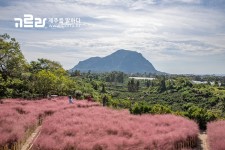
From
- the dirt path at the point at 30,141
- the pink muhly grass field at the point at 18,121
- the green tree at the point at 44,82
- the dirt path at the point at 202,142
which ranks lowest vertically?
the dirt path at the point at 202,142

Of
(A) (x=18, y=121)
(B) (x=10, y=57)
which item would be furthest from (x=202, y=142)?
(B) (x=10, y=57)

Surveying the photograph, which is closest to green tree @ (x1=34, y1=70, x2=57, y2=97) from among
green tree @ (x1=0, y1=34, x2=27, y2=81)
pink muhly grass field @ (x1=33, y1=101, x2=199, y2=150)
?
green tree @ (x1=0, y1=34, x2=27, y2=81)

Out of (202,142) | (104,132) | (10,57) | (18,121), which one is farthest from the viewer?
(10,57)

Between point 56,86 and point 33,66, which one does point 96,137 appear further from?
point 33,66

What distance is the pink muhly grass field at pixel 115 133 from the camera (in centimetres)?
1327

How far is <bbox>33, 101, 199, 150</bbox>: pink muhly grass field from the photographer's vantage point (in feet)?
43.5

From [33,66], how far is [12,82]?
16.5m

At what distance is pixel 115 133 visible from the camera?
1623cm

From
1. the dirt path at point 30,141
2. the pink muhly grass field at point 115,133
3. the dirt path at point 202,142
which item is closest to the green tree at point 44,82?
the pink muhly grass field at point 115,133

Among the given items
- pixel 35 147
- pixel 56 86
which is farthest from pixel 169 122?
pixel 56 86

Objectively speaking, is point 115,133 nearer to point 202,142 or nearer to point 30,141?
point 30,141

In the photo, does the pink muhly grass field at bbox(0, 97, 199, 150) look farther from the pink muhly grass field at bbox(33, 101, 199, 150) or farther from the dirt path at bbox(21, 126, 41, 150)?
the dirt path at bbox(21, 126, 41, 150)

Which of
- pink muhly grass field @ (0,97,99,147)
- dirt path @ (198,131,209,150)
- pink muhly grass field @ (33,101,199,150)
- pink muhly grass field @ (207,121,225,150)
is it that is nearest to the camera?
pink muhly grass field @ (207,121,225,150)

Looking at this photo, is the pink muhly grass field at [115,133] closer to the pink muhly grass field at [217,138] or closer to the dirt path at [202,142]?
the dirt path at [202,142]
